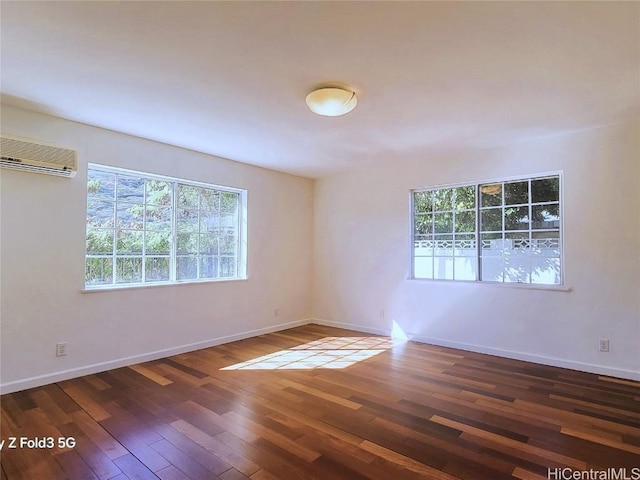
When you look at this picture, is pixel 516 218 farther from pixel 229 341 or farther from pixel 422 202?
pixel 229 341

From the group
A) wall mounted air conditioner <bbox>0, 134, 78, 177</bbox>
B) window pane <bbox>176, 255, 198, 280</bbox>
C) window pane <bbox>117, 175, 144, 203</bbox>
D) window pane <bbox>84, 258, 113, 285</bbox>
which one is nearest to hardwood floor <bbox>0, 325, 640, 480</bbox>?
window pane <bbox>84, 258, 113, 285</bbox>

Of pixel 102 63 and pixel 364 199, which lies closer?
pixel 102 63

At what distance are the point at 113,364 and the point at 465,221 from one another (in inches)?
166

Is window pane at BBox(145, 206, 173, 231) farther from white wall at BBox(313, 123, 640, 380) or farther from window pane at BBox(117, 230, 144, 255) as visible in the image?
white wall at BBox(313, 123, 640, 380)

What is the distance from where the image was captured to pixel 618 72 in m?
2.37

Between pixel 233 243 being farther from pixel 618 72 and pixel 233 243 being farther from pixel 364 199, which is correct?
pixel 618 72

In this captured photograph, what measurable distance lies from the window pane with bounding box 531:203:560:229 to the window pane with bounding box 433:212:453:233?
0.92m

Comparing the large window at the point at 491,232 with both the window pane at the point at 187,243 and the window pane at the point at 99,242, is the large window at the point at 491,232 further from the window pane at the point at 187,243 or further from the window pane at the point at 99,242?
the window pane at the point at 99,242

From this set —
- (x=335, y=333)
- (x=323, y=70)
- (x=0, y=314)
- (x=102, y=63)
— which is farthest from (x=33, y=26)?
(x=335, y=333)

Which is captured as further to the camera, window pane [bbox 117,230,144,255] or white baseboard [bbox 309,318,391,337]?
white baseboard [bbox 309,318,391,337]

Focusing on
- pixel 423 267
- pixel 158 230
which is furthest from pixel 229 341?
pixel 423 267

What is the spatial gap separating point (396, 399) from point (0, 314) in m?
3.27

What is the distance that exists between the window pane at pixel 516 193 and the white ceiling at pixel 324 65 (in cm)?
62

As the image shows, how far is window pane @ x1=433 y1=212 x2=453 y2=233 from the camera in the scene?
14.9 feet
